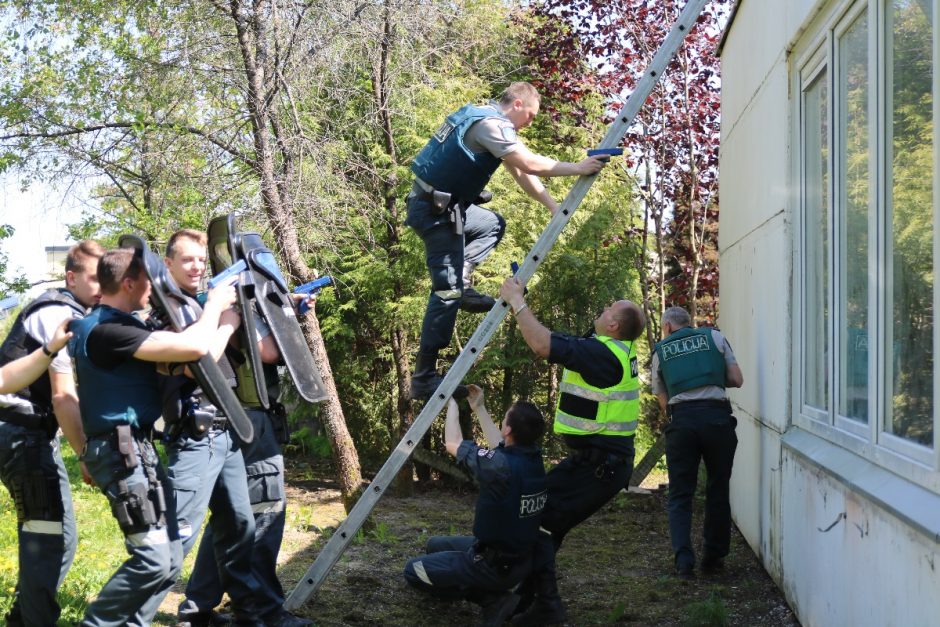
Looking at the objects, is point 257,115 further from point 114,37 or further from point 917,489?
point 917,489

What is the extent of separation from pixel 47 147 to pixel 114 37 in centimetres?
177

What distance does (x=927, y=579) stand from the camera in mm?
2963

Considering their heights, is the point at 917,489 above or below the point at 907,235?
below

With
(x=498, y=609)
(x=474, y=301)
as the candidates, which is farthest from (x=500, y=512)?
(x=474, y=301)

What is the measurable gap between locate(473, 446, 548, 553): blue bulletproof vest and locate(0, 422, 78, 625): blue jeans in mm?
2162

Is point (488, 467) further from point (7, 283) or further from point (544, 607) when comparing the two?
point (7, 283)

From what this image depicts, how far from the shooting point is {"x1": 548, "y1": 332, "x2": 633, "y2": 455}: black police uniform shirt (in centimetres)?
550

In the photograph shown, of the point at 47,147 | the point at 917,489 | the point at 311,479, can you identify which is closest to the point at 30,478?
the point at 917,489

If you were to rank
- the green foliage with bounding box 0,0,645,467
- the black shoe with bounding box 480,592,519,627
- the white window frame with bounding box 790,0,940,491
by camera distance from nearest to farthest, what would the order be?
1. the white window frame with bounding box 790,0,940,491
2. the black shoe with bounding box 480,592,519,627
3. the green foliage with bounding box 0,0,645,467

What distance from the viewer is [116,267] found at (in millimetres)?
3887

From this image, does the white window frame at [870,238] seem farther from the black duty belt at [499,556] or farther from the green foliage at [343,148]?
the green foliage at [343,148]

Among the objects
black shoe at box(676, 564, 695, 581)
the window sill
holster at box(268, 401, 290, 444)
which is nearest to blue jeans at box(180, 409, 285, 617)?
holster at box(268, 401, 290, 444)

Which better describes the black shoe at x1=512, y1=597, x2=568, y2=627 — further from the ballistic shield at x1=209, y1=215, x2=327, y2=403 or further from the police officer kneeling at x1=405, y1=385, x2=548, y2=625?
the ballistic shield at x1=209, y1=215, x2=327, y2=403

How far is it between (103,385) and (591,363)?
2.84 meters
